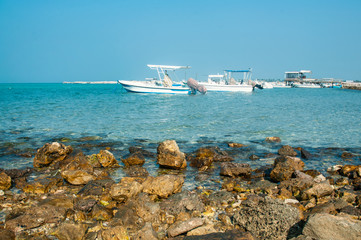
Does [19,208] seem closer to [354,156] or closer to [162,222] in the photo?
[162,222]

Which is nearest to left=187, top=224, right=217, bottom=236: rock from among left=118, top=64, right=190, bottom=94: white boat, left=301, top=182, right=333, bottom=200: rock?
left=301, top=182, right=333, bottom=200: rock

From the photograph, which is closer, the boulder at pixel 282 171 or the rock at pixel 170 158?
the boulder at pixel 282 171

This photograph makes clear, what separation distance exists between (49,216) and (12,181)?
9.06ft

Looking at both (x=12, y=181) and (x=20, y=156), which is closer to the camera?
(x=12, y=181)

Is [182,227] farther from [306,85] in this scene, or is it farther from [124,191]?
[306,85]

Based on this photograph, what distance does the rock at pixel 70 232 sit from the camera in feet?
14.6

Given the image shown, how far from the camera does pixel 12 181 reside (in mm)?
7086

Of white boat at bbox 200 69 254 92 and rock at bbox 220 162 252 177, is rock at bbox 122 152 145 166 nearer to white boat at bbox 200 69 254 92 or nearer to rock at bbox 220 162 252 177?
rock at bbox 220 162 252 177

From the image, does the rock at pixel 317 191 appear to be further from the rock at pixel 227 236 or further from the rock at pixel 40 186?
the rock at pixel 40 186

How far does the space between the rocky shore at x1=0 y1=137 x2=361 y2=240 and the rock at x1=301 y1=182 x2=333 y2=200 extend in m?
0.02

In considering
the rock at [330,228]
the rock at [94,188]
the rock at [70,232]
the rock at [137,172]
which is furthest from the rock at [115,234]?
the rock at [137,172]

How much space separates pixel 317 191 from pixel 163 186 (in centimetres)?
330

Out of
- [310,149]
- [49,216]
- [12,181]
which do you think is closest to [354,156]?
[310,149]

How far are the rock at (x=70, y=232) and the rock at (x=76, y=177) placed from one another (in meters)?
2.44
